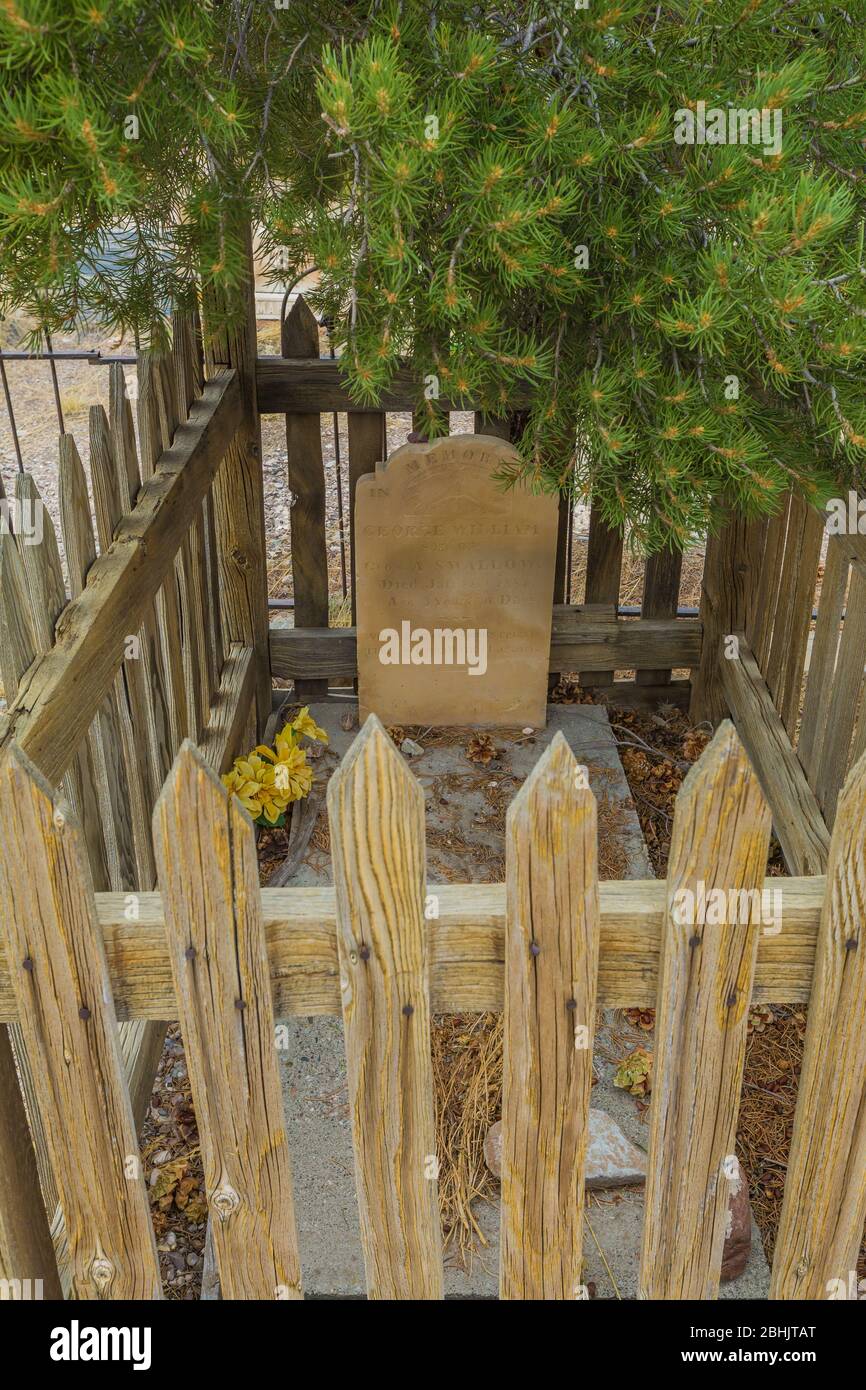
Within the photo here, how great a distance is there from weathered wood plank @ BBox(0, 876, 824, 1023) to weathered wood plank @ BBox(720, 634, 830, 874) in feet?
5.78

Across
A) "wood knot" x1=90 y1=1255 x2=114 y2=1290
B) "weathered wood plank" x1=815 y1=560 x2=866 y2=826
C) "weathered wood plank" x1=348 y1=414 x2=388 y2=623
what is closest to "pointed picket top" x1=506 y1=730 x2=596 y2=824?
"wood knot" x1=90 y1=1255 x2=114 y2=1290

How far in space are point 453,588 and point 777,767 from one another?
1386mm

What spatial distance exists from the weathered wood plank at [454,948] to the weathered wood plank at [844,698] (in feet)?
5.38

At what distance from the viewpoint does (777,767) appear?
12.5 feet

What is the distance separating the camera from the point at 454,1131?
298 centimetres

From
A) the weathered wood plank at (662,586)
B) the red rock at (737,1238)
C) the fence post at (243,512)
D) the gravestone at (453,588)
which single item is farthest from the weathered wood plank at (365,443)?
the red rock at (737,1238)

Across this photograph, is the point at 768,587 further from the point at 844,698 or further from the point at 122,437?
Answer: the point at 122,437

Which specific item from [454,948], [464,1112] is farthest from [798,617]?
[454,948]

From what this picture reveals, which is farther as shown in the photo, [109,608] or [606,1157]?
[606,1157]

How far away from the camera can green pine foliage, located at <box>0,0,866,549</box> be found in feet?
4.84

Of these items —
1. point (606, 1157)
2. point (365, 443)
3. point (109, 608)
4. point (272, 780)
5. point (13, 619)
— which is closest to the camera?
point (13, 619)

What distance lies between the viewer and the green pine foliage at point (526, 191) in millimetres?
1475

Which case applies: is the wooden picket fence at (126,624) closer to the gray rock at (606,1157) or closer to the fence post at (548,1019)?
the fence post at (548,1019)

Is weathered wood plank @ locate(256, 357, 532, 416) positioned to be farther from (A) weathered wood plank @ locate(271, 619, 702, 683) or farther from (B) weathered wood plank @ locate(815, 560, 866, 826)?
(B) weathered wood plank @ locate(815, 560, 866, 826)
